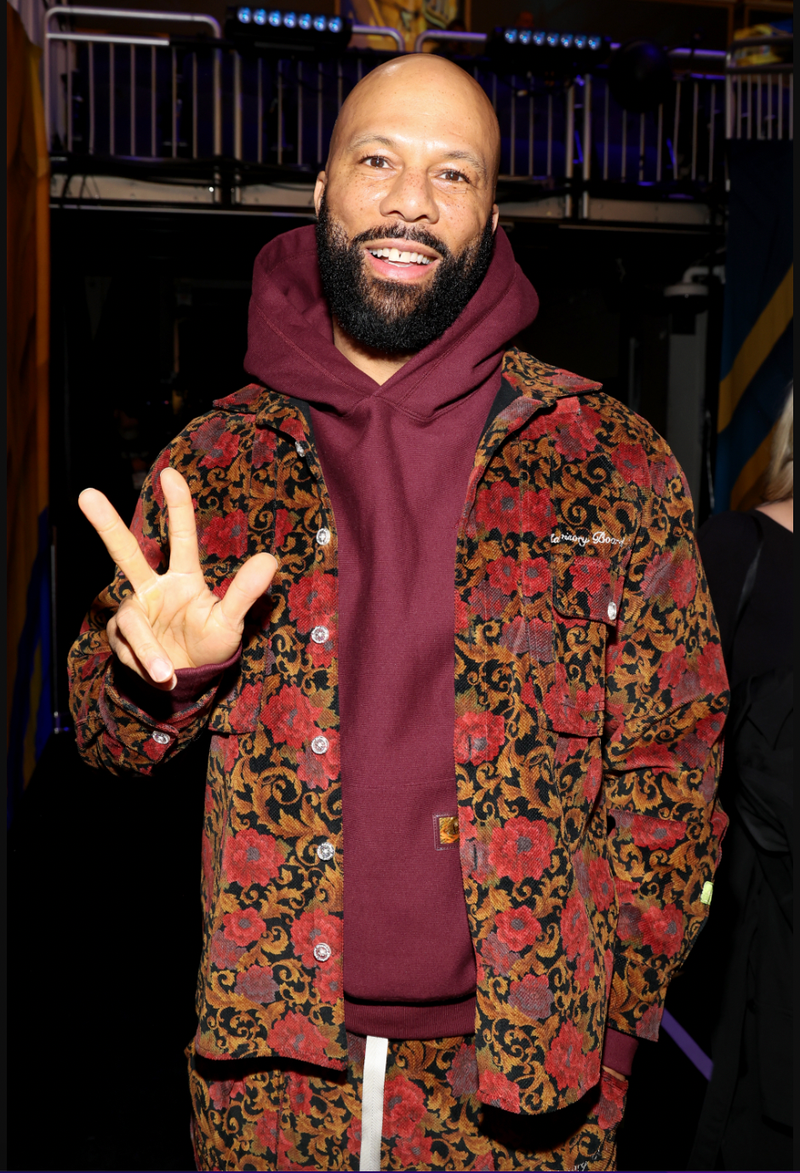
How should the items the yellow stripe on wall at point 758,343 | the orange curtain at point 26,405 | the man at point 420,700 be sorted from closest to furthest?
the man at point 420,700, the orange curtain at point 26,405, the yellow stripe on wall at point 758,343

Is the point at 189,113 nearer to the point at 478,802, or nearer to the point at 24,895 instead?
the point at 24,895

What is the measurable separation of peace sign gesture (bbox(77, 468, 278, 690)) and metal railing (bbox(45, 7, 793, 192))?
15.6 feet

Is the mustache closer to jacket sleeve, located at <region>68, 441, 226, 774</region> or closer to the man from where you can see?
the man

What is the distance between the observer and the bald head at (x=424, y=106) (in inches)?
50.6

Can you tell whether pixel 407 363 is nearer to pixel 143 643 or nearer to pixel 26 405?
pixel 143 643

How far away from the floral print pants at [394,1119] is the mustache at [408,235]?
112 centimetres

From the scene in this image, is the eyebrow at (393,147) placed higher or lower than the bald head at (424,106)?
lower

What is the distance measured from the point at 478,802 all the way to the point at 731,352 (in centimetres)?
465

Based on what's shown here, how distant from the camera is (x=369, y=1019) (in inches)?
45.8

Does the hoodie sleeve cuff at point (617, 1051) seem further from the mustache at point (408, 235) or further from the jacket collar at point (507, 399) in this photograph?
the mustache at point (408, 235)

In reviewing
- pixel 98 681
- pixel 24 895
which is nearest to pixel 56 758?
pixel 24 895

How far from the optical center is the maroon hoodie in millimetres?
1148

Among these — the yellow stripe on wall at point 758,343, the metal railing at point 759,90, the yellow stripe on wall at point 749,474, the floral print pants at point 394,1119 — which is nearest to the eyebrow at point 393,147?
the floral print pants at point 394,1119

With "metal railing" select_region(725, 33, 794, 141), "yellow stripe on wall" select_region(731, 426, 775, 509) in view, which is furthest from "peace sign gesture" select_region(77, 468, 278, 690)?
"metal railing" select_region(725, 33, 794, 141)
